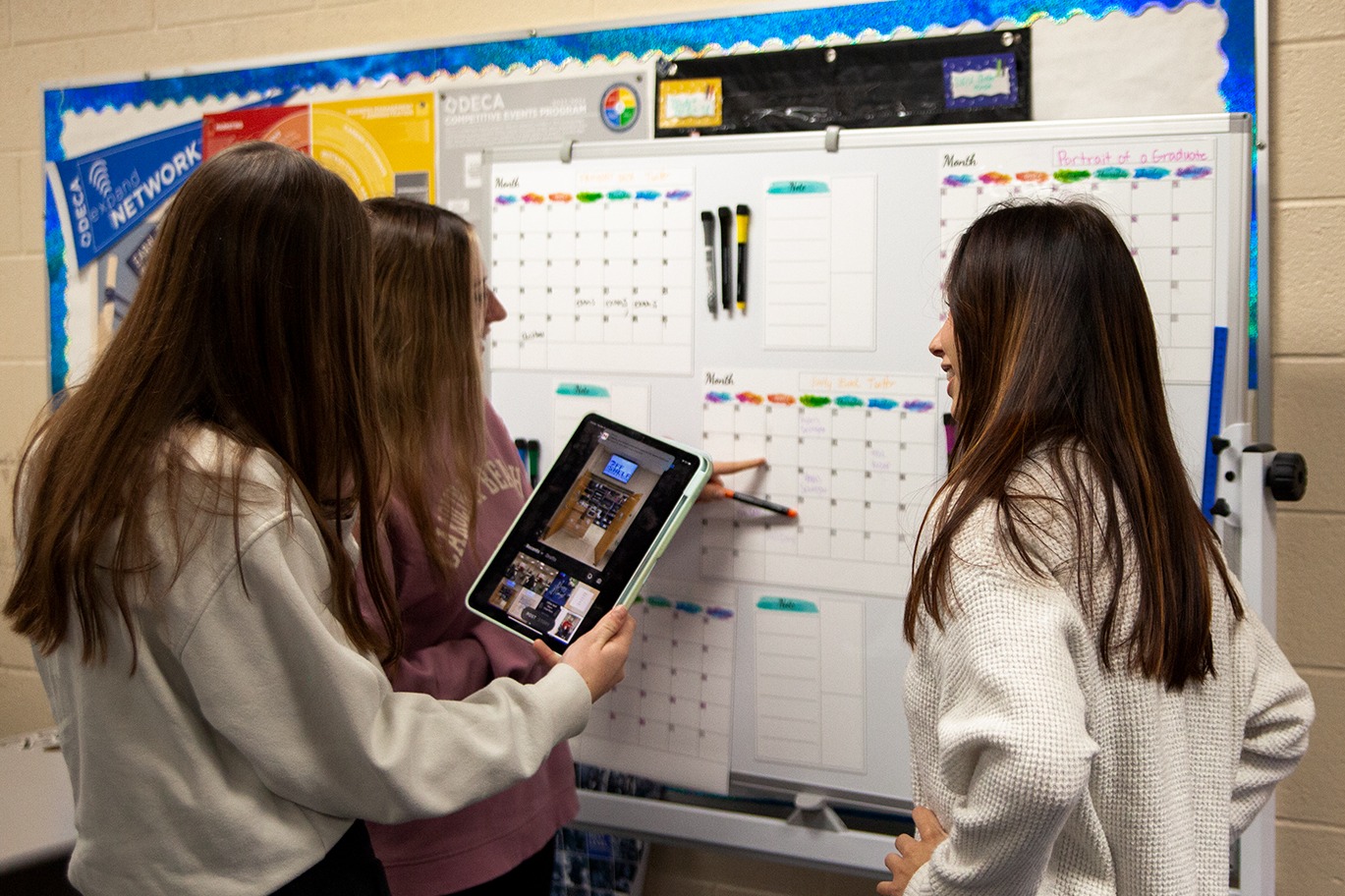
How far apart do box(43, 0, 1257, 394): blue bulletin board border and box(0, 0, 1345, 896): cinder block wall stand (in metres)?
0.04

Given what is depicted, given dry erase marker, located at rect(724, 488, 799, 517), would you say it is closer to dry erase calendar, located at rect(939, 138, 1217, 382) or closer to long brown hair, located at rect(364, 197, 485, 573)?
long brown hair, located at rect(364, 197, 485, 573)

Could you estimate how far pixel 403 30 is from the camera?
1962 mm

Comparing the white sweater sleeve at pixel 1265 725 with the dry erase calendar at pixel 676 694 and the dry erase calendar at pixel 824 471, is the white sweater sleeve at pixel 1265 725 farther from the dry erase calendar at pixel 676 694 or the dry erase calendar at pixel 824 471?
the dry erase calendar at pixel 676 694

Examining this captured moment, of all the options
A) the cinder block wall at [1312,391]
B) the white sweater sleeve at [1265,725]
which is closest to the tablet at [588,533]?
the white sweater sleeve at [1265,725]

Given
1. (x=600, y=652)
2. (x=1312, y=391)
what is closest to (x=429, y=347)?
(x=600, y=652)

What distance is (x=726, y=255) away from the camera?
1.55 m

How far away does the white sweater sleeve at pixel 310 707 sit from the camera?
798 mm

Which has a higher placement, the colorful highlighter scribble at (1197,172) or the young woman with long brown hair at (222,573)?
the colorful highlighter scribble at (1197,172)

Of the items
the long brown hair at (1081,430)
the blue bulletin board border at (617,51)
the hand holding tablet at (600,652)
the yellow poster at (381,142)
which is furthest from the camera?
the yellow poster at (381,142)

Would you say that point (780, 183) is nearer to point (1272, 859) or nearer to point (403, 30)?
point (403, 30)

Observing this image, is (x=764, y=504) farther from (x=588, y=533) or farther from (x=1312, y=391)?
(x=1312, y=391)

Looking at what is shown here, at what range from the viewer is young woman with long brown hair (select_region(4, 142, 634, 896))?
2.60 ft

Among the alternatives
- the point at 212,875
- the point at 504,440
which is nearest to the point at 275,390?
the point at 212,875

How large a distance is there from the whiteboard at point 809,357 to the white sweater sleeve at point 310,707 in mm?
647
